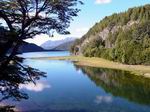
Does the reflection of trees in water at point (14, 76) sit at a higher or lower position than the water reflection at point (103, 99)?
higher

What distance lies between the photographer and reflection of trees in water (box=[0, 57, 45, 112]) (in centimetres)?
1477

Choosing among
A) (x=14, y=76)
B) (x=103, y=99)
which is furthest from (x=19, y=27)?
(x=103, y=99)

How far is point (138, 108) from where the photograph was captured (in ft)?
159

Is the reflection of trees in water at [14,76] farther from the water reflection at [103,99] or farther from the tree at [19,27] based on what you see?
the water reflection at [103,99]

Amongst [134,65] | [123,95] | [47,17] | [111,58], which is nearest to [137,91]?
[123,95]

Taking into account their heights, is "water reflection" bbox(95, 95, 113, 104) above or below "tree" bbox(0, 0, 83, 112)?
below

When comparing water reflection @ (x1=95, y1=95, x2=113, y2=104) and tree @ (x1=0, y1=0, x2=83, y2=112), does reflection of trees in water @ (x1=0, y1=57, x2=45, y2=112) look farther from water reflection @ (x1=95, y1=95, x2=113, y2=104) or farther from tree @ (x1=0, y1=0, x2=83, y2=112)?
water reflection @ (x1=95, y1=95, x2=113, y2=104)

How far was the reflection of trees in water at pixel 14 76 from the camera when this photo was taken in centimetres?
1477

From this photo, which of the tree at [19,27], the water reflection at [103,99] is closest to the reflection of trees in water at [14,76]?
the tree at [19,27]

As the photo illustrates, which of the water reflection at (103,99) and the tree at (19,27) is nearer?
the tree at (19,27)

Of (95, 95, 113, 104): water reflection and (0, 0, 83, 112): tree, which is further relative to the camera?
(95, 95, 113, 104): water reflection

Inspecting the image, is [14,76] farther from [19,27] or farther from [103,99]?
[103,99]

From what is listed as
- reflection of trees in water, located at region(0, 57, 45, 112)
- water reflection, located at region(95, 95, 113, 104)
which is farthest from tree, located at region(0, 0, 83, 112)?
water reflection, located at region(95, 95, 113, 104)

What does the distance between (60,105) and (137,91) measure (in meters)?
21.7
